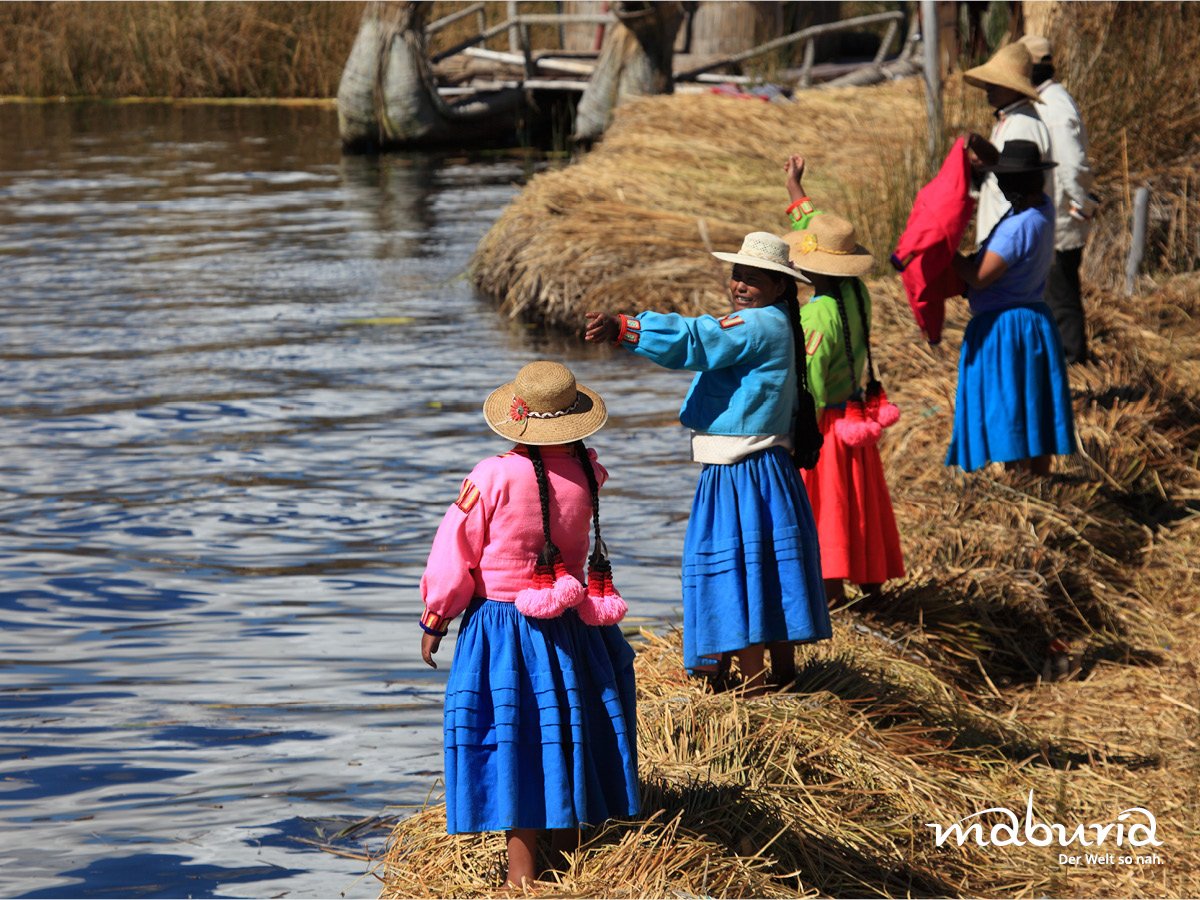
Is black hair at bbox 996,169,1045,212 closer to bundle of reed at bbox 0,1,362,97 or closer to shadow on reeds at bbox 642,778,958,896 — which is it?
shadow on reeds at bbox 642,778,958,896

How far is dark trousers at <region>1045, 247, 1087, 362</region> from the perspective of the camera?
28.5 feet

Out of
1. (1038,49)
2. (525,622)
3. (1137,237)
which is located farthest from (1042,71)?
(525,622)

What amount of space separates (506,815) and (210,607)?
3764 millimetres

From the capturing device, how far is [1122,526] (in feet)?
25.5

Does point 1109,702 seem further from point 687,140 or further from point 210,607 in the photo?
point 687,140

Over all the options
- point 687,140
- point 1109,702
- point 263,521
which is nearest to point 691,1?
point 687,140

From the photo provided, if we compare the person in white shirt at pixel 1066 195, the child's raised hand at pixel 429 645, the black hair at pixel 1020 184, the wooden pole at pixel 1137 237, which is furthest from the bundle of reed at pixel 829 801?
the wooden pole at pixel 1137 237

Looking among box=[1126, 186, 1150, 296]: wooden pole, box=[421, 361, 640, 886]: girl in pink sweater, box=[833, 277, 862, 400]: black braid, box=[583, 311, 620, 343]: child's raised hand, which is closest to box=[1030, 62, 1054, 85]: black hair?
box=[1126, 186, 1150, 296]: wooden pole

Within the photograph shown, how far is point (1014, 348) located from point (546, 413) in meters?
3.57

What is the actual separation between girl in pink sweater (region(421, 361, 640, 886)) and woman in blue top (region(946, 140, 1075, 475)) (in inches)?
132

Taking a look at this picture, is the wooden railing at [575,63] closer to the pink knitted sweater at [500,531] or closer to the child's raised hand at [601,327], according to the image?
the child's raised hand at [601,327]

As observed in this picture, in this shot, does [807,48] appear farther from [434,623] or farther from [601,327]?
[434,623]

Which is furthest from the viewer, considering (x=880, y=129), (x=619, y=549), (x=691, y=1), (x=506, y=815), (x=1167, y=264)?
(x=691, y=1)

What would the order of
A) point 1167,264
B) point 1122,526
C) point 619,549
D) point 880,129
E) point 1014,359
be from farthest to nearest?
point 880,129, point 1167,264, point 619,549, point 1122,526, point 1014,359
